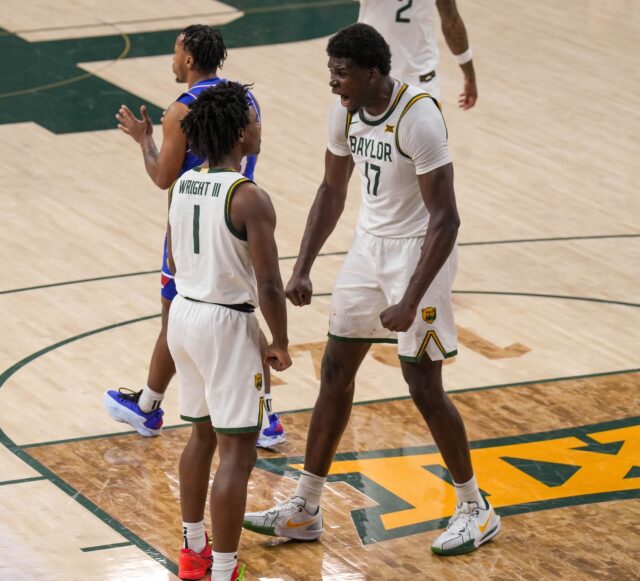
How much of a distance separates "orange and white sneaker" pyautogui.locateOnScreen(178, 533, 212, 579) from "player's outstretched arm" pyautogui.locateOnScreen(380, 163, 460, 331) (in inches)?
44.5

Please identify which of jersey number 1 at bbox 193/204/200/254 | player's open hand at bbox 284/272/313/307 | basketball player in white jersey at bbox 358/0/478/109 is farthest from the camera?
basketball player in white jersey at bbox 358/0/478/109

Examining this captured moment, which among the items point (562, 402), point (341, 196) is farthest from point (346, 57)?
point (562, 402)

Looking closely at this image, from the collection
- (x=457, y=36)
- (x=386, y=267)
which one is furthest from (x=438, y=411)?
(x=457, y=36)

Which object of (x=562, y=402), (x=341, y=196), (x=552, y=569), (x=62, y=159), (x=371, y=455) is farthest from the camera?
(x=62, y=159)

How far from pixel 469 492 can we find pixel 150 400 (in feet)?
5.54

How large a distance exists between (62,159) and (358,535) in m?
5.97

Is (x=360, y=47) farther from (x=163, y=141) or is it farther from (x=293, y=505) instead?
(x=293, y=505)

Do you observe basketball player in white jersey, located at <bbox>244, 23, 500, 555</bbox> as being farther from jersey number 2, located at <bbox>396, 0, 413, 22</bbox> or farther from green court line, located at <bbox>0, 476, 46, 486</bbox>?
jersey number 2, located at <bbox>396, 0, 413, 22</bbox>

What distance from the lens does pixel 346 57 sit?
588 cm

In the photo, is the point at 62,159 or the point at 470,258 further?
the point at 62,159

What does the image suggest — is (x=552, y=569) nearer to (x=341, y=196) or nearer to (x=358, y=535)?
Result: (x=358, y=535)

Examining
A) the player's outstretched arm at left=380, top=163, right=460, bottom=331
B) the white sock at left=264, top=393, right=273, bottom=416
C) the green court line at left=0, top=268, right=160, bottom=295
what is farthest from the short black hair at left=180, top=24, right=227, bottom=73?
the green court line at left=0, top=268, right=160, bottom=295

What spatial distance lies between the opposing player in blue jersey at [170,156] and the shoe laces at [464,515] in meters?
1.18

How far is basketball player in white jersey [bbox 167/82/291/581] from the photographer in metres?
5.46
